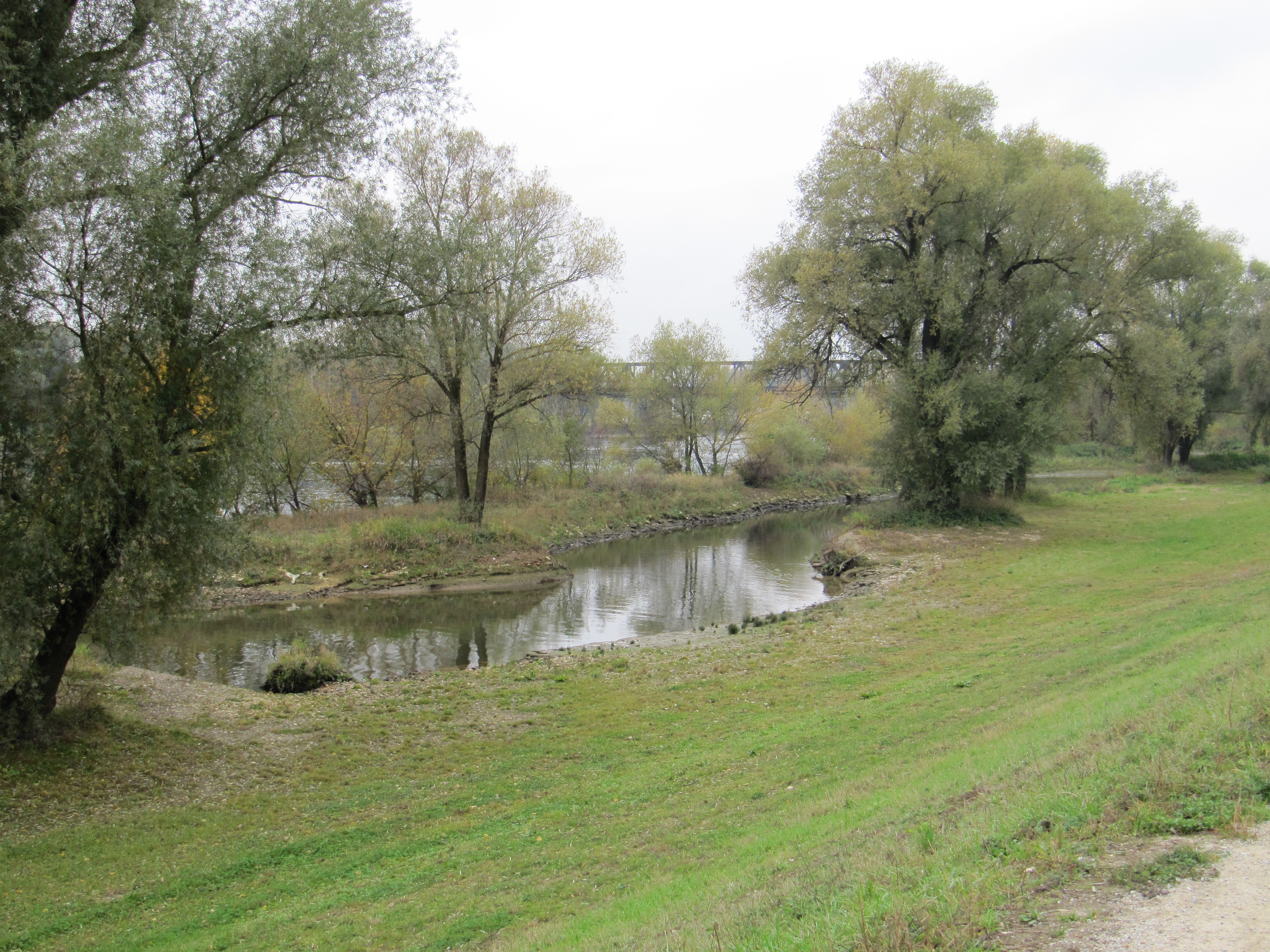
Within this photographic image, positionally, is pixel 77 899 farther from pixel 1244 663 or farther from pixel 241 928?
pixel 1244 663

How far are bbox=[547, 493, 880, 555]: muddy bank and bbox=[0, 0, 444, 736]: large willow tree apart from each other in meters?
25.6

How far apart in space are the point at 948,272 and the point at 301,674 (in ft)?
91.7

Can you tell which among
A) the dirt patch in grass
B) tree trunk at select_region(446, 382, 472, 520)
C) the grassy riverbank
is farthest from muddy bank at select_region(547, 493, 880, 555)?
the dirt patch in grass

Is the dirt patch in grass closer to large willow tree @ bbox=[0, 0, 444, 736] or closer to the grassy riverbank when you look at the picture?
large willow tree @ bbox=[0, 0, 444, 736]

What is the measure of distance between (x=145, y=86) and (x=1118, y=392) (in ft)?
119

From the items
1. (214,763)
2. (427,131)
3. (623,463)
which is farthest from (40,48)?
(623,463)

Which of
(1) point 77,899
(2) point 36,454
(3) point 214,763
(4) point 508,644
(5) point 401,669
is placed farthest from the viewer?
(4) point 508,644

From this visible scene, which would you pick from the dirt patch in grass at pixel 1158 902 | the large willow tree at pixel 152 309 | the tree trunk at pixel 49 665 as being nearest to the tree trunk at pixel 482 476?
the large willow tree at pixel 152 309

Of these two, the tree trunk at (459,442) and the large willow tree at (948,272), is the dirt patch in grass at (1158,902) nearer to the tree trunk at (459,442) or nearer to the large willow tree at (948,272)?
the large willow tree at (948,272)

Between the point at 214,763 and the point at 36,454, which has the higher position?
the point at 36,454

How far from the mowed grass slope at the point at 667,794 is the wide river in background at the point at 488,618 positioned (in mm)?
3515

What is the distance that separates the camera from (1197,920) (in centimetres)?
385

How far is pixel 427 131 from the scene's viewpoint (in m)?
31.3

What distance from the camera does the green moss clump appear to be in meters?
17.1
